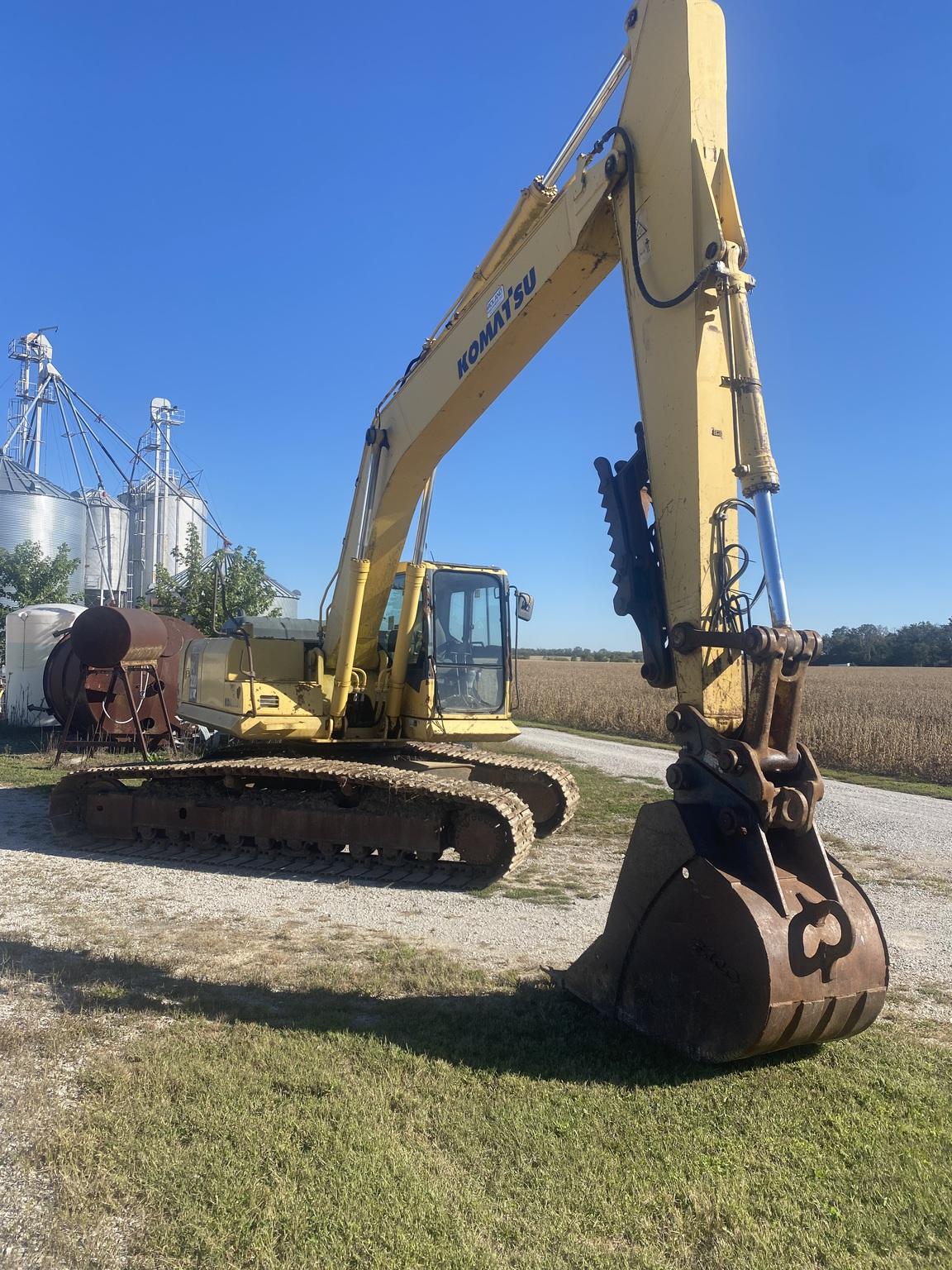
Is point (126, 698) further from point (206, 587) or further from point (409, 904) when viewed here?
point (409, 904)

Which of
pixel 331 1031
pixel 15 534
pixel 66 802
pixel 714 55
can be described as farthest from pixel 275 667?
pixel 15 534

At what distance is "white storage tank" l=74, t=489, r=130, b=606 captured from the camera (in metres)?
36.2

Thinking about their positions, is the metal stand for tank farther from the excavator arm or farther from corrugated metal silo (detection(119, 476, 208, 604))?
corrugated metal silo (detection(119, 476, 208, 604))

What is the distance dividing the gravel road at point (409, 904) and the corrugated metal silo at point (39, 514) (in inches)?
1018

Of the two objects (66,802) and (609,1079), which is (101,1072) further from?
(66,802)

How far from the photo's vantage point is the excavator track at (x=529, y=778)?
382 inches

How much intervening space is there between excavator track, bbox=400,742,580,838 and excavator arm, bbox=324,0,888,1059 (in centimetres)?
480

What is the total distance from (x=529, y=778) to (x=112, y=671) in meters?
8.38

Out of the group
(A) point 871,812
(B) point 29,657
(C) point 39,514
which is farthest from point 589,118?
(C) point 39,514

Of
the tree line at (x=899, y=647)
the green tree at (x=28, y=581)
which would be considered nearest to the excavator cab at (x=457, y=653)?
the green tree at (x=28, y=581)

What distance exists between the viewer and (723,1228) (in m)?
3.05

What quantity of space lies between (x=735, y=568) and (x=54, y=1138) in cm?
390

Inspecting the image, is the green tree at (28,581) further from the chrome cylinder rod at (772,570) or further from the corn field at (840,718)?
the chrome cylinder rod at (772,570)

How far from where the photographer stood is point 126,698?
15.5 metres
